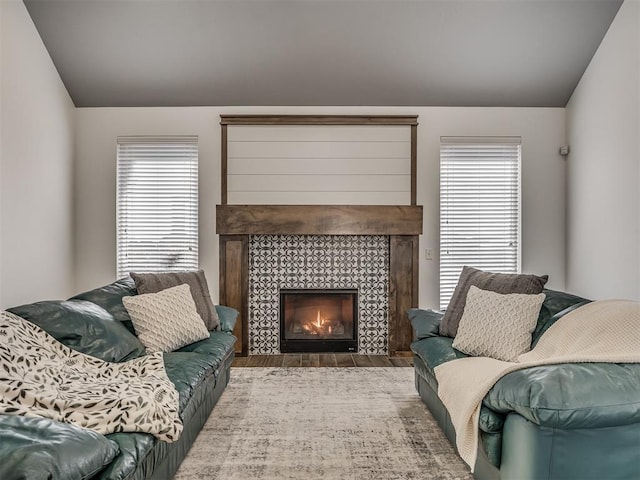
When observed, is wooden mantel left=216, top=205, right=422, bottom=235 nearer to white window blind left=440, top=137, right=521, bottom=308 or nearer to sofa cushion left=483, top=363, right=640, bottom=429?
white window blind left=440, top=137, right=521, bottom=308

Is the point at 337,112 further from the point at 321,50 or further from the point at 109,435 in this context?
the point at 109,435

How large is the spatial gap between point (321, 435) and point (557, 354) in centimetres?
137

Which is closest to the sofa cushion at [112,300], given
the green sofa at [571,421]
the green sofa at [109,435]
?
the green sofa at [109,435]

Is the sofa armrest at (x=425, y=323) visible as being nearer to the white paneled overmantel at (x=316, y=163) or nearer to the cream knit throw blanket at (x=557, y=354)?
the cream knit throw blanket at (x=557, y=354)

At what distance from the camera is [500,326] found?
2752mm

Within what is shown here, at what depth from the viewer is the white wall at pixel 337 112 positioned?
4754mm

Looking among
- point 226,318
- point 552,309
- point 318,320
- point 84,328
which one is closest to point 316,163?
point 318,320

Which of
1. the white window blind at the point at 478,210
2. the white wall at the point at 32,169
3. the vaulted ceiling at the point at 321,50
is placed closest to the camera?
the white wall at the point at 32,169

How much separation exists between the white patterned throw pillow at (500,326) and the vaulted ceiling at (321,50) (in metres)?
2.50

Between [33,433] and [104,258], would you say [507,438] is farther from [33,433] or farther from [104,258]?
[104,258]

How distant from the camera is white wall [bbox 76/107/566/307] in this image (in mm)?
4754

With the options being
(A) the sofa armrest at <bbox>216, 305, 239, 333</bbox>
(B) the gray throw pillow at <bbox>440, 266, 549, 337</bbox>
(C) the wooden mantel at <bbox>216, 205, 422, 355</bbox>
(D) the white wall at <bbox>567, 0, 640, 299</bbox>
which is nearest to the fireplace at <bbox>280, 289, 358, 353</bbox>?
(C) the wooden mantel at <bbox>216, 205, 422, 355</bbox>

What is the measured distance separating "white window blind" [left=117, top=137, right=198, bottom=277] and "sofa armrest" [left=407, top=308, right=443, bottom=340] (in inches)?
96.2

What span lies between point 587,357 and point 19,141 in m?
4.25
